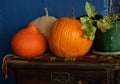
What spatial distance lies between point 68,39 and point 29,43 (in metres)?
0.16

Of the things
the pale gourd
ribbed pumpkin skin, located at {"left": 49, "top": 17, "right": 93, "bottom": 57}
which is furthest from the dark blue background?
ribbed pumpkin skin, located at {"left": 49, "top": 17, "right": 93, "bottom": 57}

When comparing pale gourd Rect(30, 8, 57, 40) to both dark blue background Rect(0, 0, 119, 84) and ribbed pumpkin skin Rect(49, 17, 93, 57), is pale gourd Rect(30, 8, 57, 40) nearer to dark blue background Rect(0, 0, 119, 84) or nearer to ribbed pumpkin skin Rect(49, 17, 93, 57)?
Result: ribbed pumpkin skin Rect(49, 17, 93, 57)

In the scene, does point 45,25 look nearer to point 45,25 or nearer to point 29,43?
point 45,25

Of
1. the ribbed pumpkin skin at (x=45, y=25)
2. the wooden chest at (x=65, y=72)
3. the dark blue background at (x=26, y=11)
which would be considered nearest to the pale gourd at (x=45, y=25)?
the ribbed pumpkin skin at (x=45, y=25)

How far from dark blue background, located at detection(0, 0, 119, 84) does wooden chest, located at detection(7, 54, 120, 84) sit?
0.46m

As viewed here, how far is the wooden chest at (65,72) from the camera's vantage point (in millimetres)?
998

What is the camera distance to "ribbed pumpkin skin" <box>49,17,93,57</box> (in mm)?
1035

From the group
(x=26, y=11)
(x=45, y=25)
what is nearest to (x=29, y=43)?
(x=45, y=25)

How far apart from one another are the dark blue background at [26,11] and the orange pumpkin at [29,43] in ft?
1.23

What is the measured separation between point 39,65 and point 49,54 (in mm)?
114

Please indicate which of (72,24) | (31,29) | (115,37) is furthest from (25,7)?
(115,37)

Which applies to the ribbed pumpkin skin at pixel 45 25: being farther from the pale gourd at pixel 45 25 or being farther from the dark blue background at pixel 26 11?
the dark blue background at pixel 26 11

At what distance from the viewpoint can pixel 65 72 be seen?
3.35 feet

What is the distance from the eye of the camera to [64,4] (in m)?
1.45
